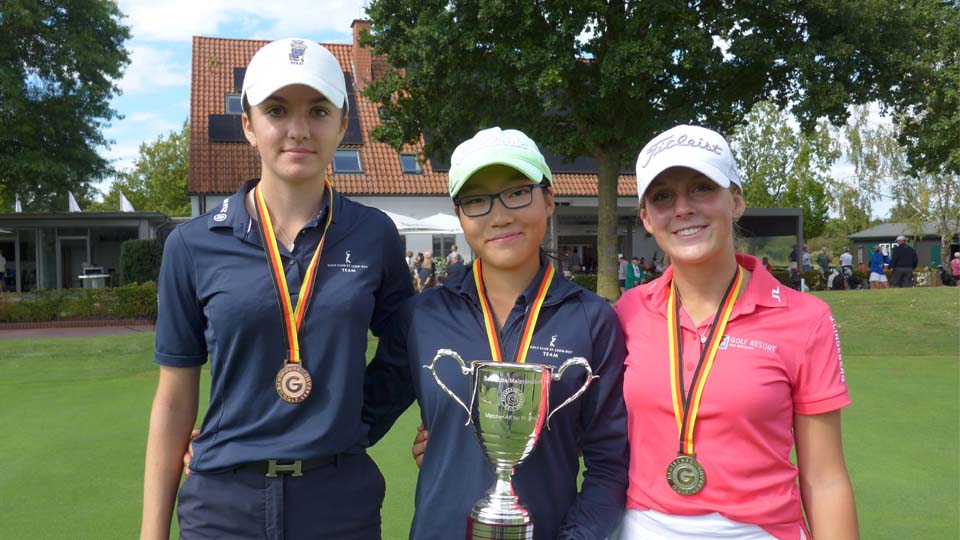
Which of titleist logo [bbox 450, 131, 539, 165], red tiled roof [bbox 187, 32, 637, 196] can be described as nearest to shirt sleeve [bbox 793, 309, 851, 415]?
titleist logo [bbox 450, 131, 539, 165]

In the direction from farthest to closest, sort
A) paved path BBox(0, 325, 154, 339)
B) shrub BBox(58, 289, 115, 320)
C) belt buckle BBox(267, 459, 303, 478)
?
shrub BBox(58, 289, 115, 320) < paved path BBox(0, 325, 154, 339) < belt buckle BBox(267, 459, 303, 478)

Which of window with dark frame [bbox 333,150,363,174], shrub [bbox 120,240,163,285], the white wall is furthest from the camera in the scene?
window with dark frame [bbox 333,150,363,174]

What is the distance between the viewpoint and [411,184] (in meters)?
28.9

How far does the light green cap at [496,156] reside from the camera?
94.1 inches

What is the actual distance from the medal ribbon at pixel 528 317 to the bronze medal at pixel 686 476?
20.7 inches

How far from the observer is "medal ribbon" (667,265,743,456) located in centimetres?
225

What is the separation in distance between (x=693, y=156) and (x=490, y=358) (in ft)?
2.77

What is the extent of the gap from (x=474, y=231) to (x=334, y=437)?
2.49 feet

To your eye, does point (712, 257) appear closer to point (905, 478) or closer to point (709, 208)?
point (709, 208)

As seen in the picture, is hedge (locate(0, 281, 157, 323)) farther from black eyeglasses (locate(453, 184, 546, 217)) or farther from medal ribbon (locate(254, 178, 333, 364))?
black eyeglasses (locate(453, 184, 546, 217))

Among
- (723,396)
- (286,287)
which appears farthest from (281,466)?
(723,396)

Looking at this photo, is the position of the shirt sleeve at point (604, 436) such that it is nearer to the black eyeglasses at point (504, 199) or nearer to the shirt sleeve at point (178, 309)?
the black eyeglasses at point (504, 199)

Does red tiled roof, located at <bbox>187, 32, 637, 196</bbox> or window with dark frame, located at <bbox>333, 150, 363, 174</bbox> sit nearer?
red tiled roof, located at <bbox>187, 32, 637, 196</bbox>

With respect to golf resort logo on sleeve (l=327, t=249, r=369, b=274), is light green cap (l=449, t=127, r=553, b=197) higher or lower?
higher
